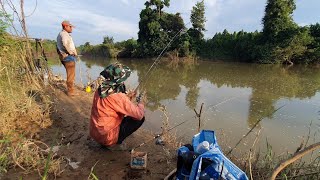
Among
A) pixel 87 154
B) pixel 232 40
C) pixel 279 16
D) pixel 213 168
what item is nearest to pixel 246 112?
pixel 87 154

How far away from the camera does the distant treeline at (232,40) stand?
773 inches

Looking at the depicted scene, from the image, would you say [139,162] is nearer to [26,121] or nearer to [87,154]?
[87,154]

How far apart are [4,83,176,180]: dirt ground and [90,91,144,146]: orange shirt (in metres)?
0.26

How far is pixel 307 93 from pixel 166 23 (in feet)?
62.2

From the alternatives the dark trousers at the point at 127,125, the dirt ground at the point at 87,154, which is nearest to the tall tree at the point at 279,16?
the dirt ground at the point at 87,154

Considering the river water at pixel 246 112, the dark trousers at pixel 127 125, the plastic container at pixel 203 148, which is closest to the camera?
the plastic container at pixel 203 148

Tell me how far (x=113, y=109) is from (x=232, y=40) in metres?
22.7

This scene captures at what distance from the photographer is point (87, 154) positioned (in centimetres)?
338

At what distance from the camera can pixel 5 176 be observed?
8.71 ft

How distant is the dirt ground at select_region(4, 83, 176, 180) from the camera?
9.48ft

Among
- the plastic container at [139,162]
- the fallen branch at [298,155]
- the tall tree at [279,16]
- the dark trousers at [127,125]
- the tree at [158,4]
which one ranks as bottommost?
the plastic container at [139,162]

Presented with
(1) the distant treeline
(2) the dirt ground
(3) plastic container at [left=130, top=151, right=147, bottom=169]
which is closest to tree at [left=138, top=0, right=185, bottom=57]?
(1) the distant treeline

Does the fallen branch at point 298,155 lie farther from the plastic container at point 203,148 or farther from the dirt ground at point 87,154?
the dirt ground at point 87,154

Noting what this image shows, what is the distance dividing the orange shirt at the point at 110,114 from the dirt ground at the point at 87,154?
0.85 ft
